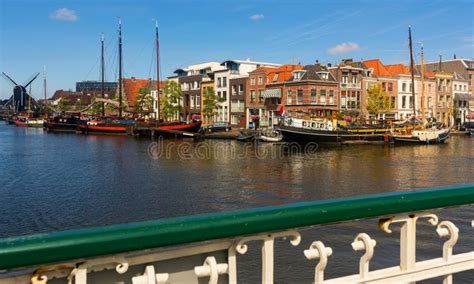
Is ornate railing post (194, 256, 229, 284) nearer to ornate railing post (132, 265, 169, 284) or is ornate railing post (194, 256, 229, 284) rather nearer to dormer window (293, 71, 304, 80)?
ornate railing post (132, 265, 169, 284)

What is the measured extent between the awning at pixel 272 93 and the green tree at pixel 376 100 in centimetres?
1208

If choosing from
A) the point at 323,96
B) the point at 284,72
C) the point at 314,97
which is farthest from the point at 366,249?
the point at 284,72

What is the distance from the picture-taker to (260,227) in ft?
6.16

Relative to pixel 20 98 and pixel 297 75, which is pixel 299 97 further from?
pixel 20 98

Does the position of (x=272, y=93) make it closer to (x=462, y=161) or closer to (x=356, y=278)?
(x=462, y=161)

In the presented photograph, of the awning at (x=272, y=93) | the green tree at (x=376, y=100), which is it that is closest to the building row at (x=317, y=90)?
the awning at (x=272, y=93)

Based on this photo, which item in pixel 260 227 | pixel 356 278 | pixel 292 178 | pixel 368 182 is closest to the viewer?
pixel 260 227

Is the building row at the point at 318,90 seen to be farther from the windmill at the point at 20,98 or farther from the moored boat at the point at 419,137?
the windmill at the point at 20,98

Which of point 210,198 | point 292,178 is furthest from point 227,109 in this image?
point 210,198

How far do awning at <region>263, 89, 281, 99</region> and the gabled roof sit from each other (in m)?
15.5

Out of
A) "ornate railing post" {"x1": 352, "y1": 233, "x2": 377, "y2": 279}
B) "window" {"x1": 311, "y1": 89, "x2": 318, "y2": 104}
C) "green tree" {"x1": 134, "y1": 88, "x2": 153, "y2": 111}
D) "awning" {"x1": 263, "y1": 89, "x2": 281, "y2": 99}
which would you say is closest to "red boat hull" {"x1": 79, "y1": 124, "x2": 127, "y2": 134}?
"green tree" {"x1": 134, "y1": 88, "x2": 153, "y2": 111}

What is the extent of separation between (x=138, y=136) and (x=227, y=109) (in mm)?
17464

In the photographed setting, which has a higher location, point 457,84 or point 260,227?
Result: point 457,84

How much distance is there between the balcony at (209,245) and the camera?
156 centimetres
